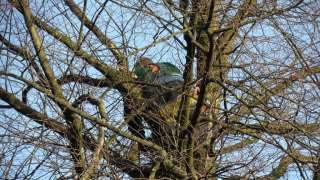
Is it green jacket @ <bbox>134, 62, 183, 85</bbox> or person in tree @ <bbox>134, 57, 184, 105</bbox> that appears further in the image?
green jacket @ <bbox>134, 62, 183, 85</bbox>

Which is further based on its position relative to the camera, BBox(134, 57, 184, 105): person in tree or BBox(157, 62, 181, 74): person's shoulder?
BBox(157, 62, 181, 74): person's shoulder

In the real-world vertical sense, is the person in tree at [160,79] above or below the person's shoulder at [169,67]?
below

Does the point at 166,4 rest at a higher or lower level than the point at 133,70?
higher

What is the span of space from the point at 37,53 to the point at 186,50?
1.57 metres

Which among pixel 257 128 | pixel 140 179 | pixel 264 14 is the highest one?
pixel 264 14

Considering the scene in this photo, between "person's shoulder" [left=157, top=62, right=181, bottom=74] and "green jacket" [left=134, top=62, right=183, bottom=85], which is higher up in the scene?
"person's shoulder" [left=157, top=62, right=181, bottom=74]

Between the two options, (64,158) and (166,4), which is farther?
(166,4)

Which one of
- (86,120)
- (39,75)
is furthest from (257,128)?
(39,75)

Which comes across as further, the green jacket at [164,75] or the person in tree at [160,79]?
the green jacket at [164,75]

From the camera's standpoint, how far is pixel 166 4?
696cm

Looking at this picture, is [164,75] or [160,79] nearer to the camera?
[164,75]

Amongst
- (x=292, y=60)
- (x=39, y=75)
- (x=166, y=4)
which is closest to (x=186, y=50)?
(x=166, y=4)

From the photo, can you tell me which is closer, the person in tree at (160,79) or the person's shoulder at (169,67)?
the person in tree at (160,79)

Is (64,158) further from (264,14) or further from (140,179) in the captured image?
(264,14)
